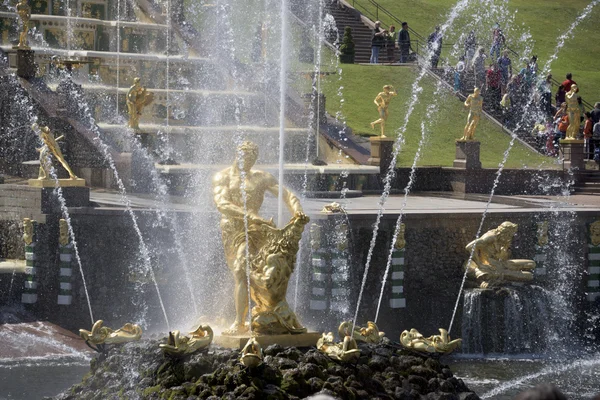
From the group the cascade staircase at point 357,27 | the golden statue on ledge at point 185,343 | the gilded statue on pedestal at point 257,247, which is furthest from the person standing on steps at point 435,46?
the golden statue on ledge at point 185,343

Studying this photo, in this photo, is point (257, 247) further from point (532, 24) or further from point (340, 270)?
point (532, 24)

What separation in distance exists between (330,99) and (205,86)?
6.11m

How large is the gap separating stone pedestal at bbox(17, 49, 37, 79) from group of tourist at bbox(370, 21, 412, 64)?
18.8 m

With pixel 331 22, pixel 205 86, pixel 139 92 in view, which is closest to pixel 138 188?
pixel 139 92

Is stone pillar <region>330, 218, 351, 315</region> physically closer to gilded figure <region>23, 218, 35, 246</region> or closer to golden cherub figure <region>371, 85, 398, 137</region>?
gilded figure <region>23, 218, 35, 246</region>

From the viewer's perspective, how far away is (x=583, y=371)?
2408 cm

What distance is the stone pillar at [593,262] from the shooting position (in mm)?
28984

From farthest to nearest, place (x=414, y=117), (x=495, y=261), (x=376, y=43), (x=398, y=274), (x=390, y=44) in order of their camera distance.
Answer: (x=390, y=44) → (x=376, y=43) → (x=414, y=117) → (x=495, y=261) → (x=398, y=274)

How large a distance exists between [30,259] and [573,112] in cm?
1486

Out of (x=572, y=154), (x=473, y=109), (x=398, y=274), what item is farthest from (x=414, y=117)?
(x=398, y=274)

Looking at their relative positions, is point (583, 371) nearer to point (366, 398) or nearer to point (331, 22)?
point (366, 398)

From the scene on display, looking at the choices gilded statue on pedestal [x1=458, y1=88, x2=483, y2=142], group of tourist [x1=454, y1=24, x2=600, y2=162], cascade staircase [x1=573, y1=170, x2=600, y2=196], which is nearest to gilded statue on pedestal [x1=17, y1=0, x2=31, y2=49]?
gilded statue on pedestal [x1=458, y1=88, x2=483, y2=142]

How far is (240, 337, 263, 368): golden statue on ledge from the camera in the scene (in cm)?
1495

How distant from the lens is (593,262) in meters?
29.1
